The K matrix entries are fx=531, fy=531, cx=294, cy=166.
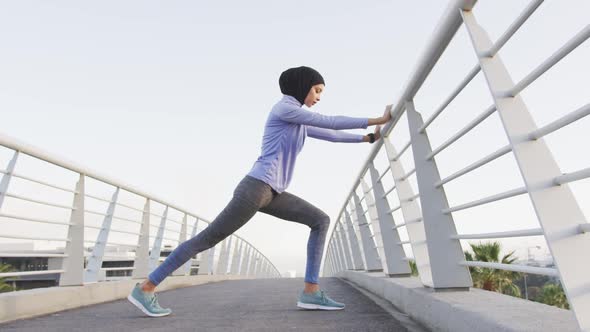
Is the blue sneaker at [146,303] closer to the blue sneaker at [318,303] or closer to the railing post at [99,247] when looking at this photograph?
the blue sneaker at [318,303]

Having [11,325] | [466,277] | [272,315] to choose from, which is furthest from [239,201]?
[11,325]

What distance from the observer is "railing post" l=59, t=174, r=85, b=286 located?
15.4 feet

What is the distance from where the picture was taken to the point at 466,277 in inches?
107

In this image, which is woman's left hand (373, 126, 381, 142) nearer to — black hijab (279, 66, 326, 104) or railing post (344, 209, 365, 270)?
black hijab (279, 66, 326, 104)

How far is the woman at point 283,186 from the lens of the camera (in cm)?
337

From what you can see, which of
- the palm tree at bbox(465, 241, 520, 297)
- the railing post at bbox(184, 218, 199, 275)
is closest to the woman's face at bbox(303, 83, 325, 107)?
the railing post at bbox(184, 218, 199, 275)

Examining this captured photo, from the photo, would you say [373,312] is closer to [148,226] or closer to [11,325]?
[11,325]

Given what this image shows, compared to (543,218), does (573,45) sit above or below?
above

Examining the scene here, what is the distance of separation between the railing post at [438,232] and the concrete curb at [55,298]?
9.06ft

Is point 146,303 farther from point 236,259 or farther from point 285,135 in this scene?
point 236,259

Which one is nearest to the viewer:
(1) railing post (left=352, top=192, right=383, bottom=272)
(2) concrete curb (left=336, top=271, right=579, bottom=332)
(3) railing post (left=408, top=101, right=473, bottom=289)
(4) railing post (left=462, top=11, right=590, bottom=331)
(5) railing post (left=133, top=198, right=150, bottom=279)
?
(4) railing post (left=462, top=11, right=590, bottom=331)

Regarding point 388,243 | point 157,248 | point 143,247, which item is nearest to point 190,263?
point 157,248

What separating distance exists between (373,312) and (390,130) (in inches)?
50.2

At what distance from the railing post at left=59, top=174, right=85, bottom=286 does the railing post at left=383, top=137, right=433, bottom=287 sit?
2.81m
